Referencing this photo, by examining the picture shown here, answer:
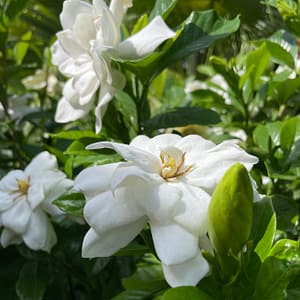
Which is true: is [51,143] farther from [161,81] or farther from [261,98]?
[261,98]

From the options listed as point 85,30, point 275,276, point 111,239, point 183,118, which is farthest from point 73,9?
point 275,276

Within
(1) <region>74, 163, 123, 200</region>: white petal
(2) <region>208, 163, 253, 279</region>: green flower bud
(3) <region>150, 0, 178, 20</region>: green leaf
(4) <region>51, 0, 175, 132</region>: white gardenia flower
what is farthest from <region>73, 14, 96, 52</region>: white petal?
(2) <region>208, 163, 253, 279</region>: green flower bud

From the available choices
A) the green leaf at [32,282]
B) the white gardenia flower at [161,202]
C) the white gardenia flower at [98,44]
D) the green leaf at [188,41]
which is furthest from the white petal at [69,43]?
the green leaf at [32,282]

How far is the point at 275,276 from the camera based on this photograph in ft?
1.92

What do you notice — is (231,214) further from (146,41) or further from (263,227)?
(146,41)

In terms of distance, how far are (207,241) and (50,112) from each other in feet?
2.87

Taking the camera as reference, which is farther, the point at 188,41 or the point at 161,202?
the point at 188,41

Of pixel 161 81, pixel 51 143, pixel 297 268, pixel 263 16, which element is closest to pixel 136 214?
pixel 297 268

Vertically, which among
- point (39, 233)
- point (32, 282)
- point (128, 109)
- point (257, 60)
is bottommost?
point (32, 282)

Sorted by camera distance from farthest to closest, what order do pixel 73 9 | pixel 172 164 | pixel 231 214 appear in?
pixel 73 9 < pixel 172 164 < pixel 231 214

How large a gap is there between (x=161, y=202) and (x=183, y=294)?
0.10m

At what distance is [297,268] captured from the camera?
60cm

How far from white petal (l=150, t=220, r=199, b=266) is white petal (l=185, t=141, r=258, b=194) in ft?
0.23

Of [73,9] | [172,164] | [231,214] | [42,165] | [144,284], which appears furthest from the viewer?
[42,165]
